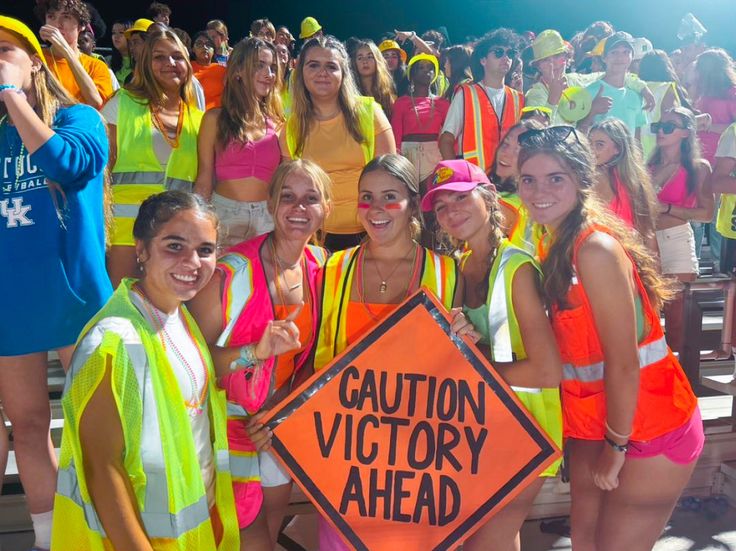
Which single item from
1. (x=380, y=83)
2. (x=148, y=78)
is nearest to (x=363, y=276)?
(x=148, y=78)

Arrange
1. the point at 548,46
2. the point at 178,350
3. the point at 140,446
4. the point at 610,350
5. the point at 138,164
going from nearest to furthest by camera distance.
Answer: the point at 140,446
the point at 178,350
the point at 610,350
the point at 138,164
the point at 548,46

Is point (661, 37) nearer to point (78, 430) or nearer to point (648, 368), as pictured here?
point (648, 368)

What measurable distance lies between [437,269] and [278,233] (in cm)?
52

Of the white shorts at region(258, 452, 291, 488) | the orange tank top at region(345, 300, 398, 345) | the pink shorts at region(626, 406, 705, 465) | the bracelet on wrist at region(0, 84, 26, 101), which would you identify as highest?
the bracelet on wrist at region(0, 84, 26, 101)

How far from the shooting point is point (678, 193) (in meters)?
4.24

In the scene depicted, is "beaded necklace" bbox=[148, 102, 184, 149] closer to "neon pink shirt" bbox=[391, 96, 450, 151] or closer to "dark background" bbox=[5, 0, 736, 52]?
"neon pink shirt" bbox=[391, 96, 450, 151]

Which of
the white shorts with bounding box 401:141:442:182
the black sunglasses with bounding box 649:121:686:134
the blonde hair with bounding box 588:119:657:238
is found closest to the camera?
the blonde hair with bounding box 588:119:657:238

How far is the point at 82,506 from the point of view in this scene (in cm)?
180

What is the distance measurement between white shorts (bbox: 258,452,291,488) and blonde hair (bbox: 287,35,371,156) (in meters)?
1.55

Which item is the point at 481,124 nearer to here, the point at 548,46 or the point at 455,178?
the point at 548,46

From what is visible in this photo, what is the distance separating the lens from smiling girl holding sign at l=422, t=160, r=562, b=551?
2242mm

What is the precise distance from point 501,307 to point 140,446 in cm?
108

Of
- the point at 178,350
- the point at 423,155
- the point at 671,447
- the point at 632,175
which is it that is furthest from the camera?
the point at 423,155

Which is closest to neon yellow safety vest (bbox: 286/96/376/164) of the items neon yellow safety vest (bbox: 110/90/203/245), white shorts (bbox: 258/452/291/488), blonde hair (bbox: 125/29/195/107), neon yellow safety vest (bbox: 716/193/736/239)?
neon yellow safety vest (bbox: 110/90/203/245)
